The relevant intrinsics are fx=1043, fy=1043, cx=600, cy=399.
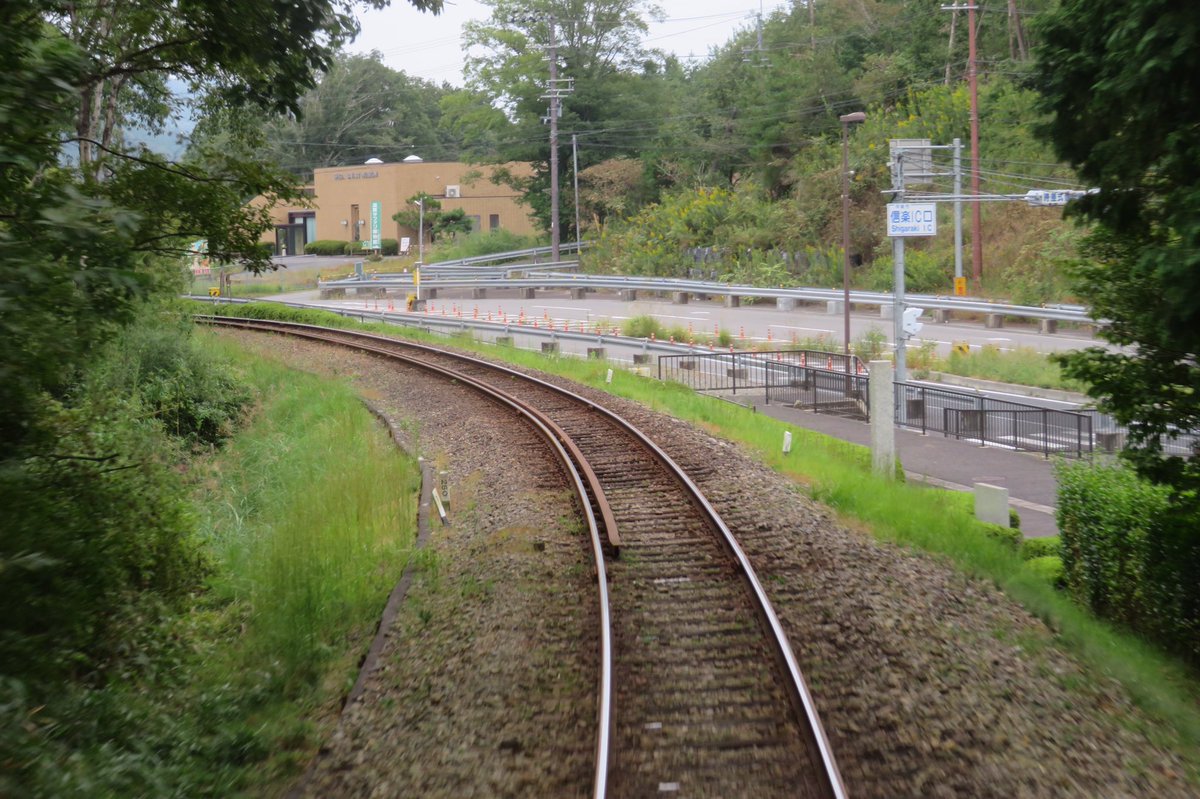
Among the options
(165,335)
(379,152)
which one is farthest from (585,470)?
(379,152)

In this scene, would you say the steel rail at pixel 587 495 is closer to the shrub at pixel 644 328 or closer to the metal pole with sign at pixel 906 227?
the metal pole with sign at pixel 906 227

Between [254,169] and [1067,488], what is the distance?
9365 mm

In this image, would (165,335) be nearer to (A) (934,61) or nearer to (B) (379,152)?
(A) (934,61)

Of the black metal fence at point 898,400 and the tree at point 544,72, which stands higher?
the tree at point 544,72

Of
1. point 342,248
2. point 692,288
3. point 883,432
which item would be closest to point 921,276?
point 692,288

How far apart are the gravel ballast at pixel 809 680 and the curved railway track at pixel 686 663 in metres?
0.18

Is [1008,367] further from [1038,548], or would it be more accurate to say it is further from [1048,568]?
[1048,568]

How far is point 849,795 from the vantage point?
5.40 meters

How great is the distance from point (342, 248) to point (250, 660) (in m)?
71.9

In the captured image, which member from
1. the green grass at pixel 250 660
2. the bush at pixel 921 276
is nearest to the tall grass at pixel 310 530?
the green grass at pixel 250 660

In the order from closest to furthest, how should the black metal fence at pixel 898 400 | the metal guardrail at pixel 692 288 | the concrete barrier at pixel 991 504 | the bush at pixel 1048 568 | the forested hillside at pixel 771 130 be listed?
the bush at pixel 1048 568 < the concrete barrier at pixel 991 504 < the black metal fence at pixel 898 400 < the metal guardrail at pixel 692 288 < the forested hillside at pixel 771 130

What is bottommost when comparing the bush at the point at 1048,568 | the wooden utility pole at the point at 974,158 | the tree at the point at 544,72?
the bush at the point at 1048,568

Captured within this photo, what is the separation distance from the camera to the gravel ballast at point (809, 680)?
5715mm

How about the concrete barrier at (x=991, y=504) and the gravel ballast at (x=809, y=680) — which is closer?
the gravel ballast at (x=809, y=680)
